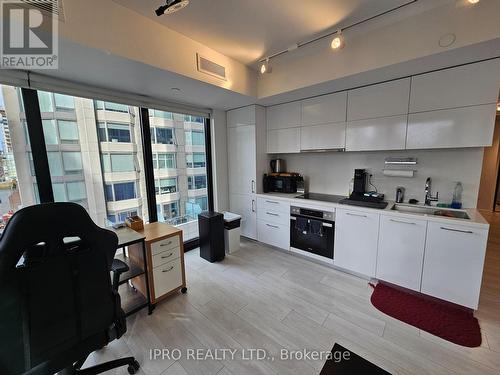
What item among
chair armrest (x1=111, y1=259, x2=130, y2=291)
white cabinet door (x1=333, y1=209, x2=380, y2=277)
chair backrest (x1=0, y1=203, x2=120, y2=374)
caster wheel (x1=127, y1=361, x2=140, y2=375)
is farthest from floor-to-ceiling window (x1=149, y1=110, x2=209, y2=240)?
white cabinet door (x1=333, y1=209, x2=380, y2=277)

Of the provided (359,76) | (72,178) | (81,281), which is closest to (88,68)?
(72,178)

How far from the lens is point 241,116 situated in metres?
3.46

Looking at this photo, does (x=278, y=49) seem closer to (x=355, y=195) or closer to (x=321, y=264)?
(x=355, y=195)

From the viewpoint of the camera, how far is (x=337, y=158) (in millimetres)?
3102

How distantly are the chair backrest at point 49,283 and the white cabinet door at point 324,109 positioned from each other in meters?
2.78

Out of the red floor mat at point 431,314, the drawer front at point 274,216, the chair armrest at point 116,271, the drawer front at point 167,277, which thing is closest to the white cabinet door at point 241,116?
the drawer front at point 274,216

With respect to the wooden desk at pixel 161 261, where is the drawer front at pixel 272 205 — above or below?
above

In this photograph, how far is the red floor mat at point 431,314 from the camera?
67.2 inches

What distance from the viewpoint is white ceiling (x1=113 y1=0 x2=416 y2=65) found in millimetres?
1636

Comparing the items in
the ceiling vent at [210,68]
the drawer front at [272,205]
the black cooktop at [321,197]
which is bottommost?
the drawer front at [272,205]

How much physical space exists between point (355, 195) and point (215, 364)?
2.45 metres

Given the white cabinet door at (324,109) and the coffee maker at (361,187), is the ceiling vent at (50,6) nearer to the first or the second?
the white cabinet door at (324,109)

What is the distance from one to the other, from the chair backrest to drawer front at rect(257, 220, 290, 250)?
238 centimetres

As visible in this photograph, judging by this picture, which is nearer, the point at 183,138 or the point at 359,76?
the point at 359,76
